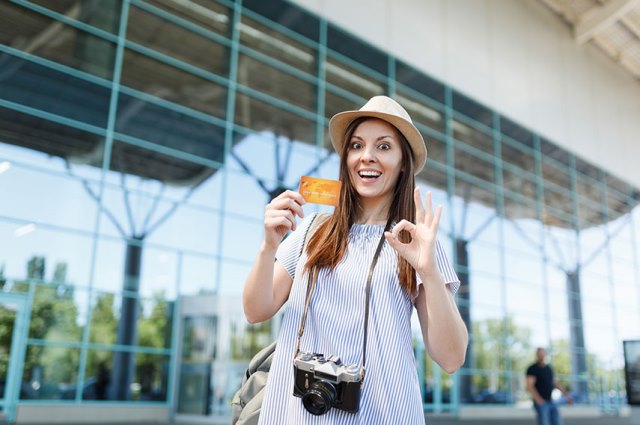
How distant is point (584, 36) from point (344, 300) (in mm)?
23469

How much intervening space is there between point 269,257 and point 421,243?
0.42 meters

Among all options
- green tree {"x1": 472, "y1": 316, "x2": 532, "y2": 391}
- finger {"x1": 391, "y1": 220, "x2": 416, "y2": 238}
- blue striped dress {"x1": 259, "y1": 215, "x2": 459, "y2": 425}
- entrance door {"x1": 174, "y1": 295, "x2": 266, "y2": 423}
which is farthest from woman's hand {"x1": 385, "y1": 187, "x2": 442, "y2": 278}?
green tree {"x1": 472, "y1": 316, "x2": 532, "y2": 391}

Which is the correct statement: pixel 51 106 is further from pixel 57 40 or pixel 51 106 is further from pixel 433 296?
pixel 433 296

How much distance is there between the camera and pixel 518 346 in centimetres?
1784

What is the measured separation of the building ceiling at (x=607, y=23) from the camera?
68.2 ft

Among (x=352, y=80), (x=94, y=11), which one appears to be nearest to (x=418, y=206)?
(x=94, y=11)

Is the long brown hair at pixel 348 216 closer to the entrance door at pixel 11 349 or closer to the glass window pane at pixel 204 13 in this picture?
the entrance door at pixel 11 349

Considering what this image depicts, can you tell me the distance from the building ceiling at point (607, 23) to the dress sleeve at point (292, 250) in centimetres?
2175

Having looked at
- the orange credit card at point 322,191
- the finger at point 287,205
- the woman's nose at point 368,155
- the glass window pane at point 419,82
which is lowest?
the finger at point 287,205

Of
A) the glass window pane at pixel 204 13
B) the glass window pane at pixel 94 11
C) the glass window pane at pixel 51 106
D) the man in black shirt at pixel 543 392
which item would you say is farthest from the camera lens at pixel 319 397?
the glass window pane at pixel 204 13

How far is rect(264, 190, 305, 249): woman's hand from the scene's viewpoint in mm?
1613

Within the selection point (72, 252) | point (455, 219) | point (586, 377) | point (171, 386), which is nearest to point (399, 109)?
point (72, 252)

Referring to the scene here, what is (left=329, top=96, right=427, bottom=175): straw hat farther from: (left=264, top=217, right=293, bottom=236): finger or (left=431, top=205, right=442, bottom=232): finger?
(left=264, top=217, right=293, bottom=236): finger

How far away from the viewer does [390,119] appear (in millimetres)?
1819
